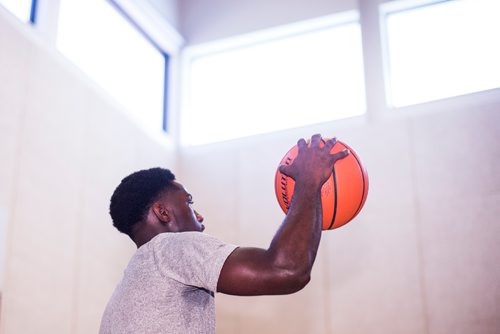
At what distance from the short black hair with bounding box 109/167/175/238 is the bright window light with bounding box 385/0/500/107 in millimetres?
2747

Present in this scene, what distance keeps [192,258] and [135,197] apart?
0.44m

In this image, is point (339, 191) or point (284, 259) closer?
point (284, 259)

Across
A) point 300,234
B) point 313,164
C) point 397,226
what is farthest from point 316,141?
point 397,226

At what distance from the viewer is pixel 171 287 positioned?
1576mm

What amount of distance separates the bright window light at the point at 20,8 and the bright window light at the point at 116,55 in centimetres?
22

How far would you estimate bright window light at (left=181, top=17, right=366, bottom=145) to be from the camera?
450cm

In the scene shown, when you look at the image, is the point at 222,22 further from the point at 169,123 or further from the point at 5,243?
the point at 5,243

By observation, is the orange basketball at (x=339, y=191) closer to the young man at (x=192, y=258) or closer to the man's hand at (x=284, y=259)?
the young man at (x=192, y=258)

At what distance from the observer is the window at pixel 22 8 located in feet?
10.6

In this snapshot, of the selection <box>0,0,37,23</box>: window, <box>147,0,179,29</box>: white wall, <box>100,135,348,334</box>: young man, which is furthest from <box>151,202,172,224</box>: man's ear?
<box>147,0,179,29</box>: white wall

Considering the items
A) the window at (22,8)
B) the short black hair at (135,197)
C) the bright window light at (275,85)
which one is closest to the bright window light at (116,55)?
the window at (22,8)

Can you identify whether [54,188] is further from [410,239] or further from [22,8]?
[410,239]

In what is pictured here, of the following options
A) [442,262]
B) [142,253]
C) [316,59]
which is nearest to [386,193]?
[442,262]

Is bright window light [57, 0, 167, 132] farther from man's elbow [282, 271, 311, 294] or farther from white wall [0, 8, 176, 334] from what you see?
man's elbow [282, 271, 311, 294]
